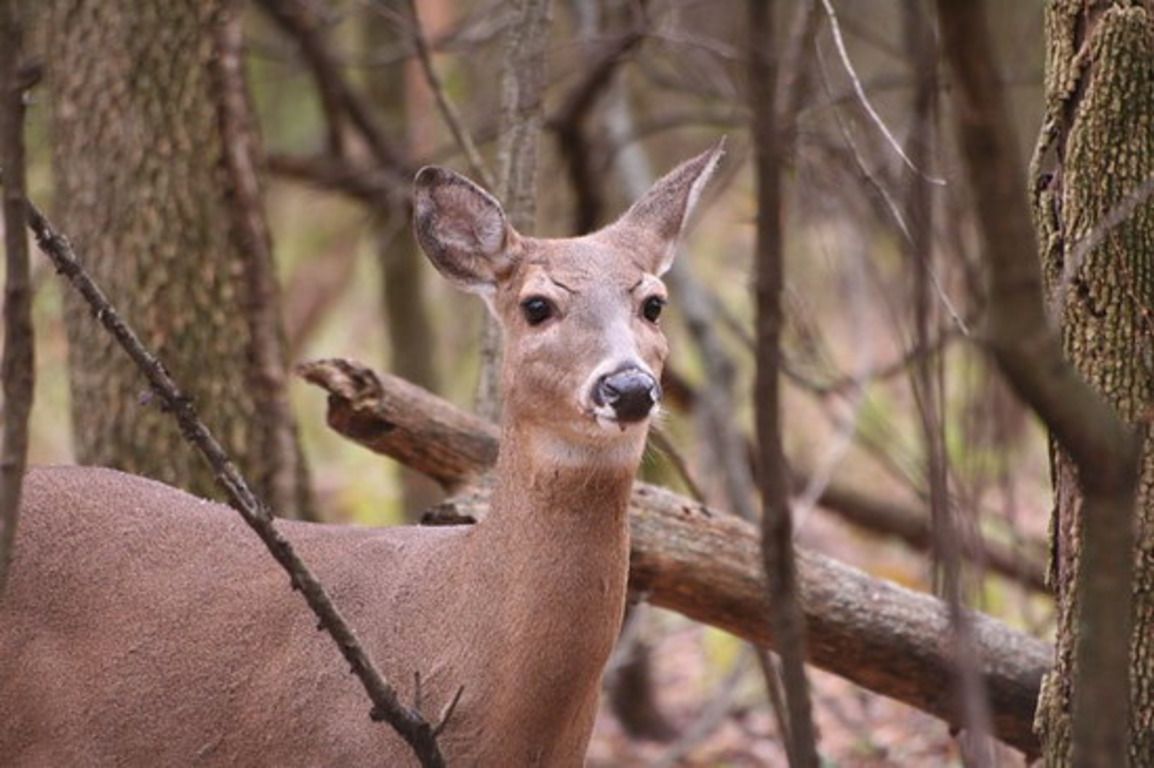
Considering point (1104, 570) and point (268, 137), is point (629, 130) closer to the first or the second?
point (268, 137)

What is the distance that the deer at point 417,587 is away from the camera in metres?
4.40

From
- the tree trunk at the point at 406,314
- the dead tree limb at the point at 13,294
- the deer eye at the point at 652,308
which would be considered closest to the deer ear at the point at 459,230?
the deer eye at the point at 652,308

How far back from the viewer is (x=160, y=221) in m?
6.42

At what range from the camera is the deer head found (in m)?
4.35

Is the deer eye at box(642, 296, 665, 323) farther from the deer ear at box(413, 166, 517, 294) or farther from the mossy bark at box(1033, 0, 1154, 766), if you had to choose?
the mossy bark at box(1033, 0, 1154, 766)

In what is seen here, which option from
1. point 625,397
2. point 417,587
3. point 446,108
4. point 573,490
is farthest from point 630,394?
point 446,108

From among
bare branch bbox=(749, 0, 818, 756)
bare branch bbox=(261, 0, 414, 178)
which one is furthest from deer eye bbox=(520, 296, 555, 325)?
bare branch bbox=(261, 0, 414, 178)

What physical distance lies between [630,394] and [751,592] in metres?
1.48

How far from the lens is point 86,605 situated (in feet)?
15.8

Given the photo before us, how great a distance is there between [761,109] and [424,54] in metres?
4.40

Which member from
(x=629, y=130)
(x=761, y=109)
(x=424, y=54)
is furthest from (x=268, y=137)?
(x=761, y=109)

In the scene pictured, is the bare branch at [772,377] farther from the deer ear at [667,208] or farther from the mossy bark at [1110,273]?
the deer ear at [667,208]

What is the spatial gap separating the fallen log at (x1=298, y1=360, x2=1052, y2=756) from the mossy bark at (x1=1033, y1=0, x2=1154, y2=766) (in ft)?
3.56

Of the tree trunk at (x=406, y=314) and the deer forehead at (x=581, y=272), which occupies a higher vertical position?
the deer forehead at (x=581, y=272)
